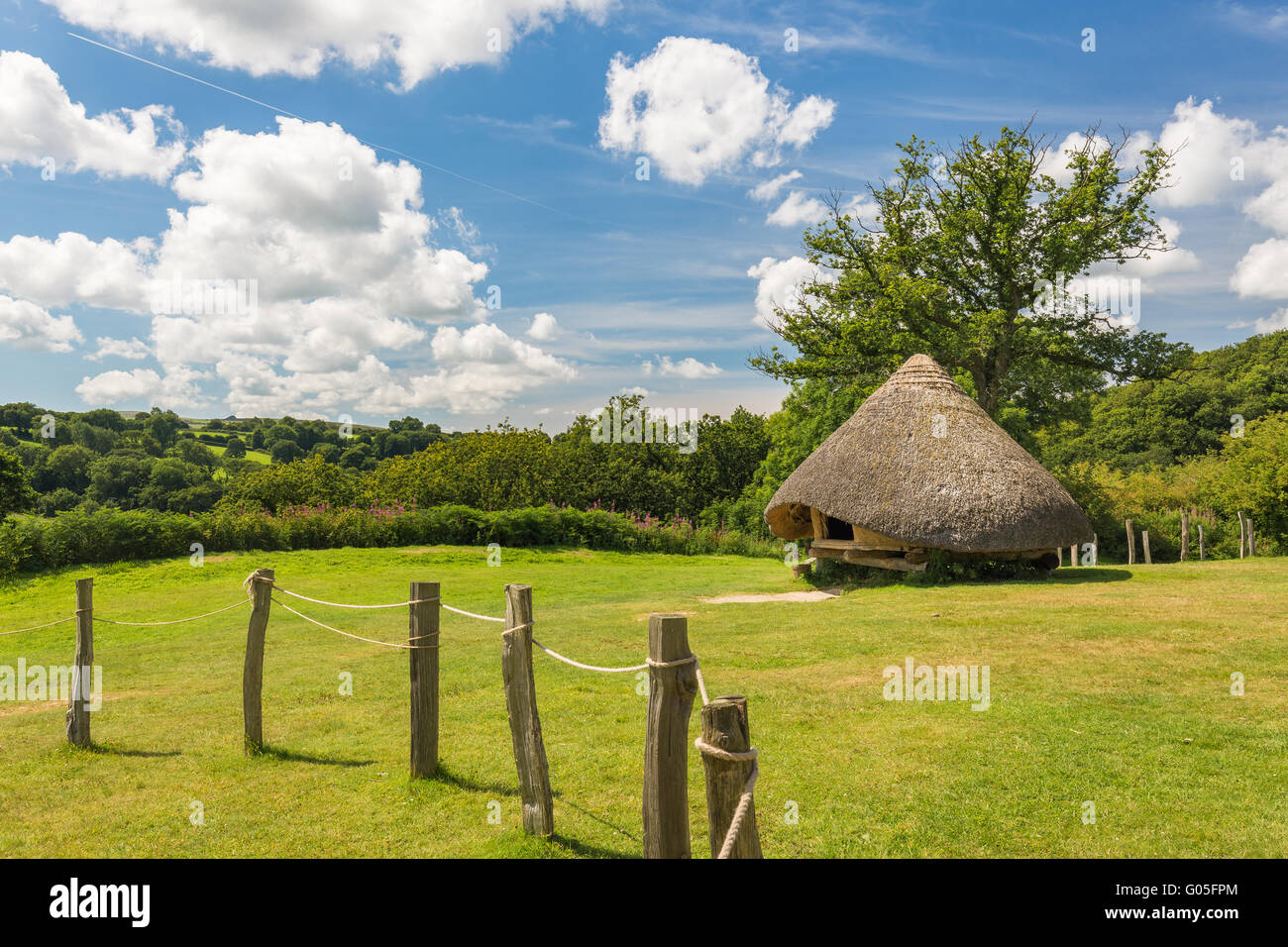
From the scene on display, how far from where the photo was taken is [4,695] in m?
9.27

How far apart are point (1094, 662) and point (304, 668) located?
985 centimetres

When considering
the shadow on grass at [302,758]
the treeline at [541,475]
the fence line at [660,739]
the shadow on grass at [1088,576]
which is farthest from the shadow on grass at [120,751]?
the treeline at [541,475]

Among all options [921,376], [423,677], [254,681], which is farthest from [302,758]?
[921,376]

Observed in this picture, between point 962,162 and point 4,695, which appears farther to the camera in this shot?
point 962,162

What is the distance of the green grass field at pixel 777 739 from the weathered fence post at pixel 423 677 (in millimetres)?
234

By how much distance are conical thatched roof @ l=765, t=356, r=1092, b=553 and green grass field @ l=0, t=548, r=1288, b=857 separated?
1.96m

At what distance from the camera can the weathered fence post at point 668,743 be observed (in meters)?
3.36

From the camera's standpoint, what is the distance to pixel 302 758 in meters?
6.42

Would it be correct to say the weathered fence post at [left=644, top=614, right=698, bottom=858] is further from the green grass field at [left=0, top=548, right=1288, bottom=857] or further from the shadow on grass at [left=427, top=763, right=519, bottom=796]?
the shadow on grass at [left=427, top=763, right=519, bottom=796]

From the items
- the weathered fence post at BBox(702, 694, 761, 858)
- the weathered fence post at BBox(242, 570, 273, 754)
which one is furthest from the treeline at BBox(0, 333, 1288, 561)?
the weathered fence post at BBox(702, 694, 761, 858)
